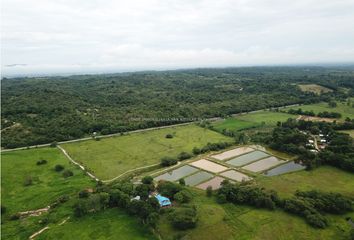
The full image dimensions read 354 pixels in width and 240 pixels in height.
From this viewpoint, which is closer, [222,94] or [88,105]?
[88,105]

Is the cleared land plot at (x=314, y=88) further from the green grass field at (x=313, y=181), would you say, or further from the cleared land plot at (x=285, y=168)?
the green grass field at (x=313, y=181)

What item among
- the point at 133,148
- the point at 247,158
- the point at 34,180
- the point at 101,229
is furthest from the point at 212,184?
the point at 34,180

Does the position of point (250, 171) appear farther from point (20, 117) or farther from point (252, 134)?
point (20, 117)

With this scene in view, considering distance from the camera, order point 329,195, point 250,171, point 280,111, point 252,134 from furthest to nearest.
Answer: point 280,111, point 252,134, point 250,171, point 329,195

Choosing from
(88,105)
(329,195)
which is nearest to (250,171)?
(329,195)

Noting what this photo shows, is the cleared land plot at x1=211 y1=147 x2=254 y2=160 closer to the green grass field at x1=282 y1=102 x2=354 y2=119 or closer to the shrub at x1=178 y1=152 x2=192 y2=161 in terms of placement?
the shrub at x1=178 y1=152 x2=192 y2=161

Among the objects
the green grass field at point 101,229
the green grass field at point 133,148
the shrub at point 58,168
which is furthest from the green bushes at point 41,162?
the green grass field at point 101,229
